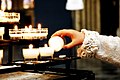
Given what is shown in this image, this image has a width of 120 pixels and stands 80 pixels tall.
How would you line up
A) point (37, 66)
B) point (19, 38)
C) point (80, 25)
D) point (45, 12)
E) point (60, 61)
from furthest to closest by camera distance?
point (80, 25), point (45, 12), point (19, 38), point (60, 61), point (37, 66)

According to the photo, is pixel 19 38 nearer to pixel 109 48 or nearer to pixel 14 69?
pixel 14 69

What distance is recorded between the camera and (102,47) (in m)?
1.50

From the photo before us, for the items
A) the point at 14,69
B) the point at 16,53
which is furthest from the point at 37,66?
the point at 16,53

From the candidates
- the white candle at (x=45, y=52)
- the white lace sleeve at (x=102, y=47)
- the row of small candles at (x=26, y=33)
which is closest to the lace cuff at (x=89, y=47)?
the white lace sleeve at (x=102, y=47)

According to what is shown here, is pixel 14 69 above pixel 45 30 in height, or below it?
below

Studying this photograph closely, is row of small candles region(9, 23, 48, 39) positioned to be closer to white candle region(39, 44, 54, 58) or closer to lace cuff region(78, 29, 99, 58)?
white candle region(39, 44, 54, 58)

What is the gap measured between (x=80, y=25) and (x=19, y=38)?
11.5m

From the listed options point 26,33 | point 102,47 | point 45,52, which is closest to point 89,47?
point 102,47

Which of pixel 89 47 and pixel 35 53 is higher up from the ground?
pixel 89 47

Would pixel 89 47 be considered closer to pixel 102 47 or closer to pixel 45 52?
pixel 102 47

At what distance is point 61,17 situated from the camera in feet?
28.6

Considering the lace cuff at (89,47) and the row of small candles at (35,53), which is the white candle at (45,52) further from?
the lace cuff at (89,47)

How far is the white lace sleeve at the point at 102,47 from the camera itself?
146 centimetres

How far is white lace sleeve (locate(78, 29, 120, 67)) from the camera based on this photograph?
57.5 inches
